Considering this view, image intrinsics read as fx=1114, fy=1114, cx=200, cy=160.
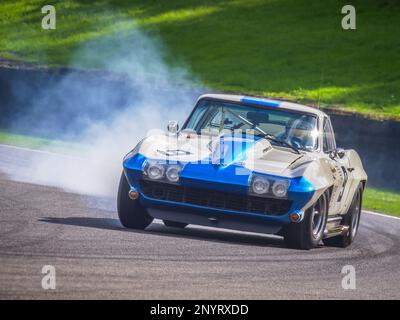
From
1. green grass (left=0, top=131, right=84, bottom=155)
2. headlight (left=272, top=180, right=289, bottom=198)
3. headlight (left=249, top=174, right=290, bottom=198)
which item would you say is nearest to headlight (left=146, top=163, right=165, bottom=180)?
headlight (left=249, top=174, right=290, bottom=198)

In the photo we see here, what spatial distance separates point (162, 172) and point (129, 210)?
1.87 feet

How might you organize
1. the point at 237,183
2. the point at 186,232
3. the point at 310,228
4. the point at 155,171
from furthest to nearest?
the point at 186,232, the point at 310,228, the point at 155,171, the point at 237,183

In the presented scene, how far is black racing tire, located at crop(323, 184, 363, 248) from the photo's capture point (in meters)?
11.0

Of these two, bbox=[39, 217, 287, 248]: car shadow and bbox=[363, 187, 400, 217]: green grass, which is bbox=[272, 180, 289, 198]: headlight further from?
bbox=[363, 187, 400, 217]: green grass

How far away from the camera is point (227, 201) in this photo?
31.0 feet

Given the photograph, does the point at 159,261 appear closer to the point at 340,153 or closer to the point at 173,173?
the point at 173,173

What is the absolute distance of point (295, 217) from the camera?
9.40 m

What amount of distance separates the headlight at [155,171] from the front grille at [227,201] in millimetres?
92

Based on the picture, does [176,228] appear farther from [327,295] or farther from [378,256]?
[327,295]

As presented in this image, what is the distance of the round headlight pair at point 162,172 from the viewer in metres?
9.46

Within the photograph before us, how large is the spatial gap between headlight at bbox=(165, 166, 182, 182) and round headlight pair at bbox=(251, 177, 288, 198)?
2.12 ft

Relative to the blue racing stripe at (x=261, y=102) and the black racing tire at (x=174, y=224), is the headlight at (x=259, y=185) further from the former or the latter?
the blue racing stripe at (x=261, y=102)

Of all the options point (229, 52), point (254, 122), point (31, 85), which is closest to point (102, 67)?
point (229, 52)

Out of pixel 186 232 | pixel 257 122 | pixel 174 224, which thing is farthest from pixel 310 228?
pixel 174 224
